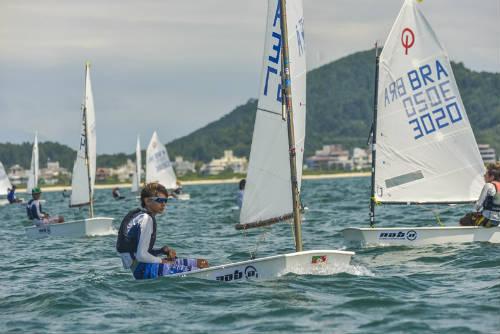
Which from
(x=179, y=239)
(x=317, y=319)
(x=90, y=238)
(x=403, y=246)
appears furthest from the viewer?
(x=90, y=238)

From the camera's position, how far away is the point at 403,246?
1972 centimetres

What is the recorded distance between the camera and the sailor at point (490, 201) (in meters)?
19.6

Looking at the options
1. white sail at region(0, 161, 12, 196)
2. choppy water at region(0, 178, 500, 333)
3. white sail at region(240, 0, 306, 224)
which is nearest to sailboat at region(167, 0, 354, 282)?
white sail at region(240, 0, 306, 224)

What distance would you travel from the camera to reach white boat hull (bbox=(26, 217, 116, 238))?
29.0 metres

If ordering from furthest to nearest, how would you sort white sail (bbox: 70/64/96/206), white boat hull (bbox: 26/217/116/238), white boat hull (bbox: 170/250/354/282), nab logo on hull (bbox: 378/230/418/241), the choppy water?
white sail (bbox: 70/64/96/206), white boat hull (bbox: 26/217/116/238), nab logo on hull (bbox: 378/230/418/241), white boat hull (bbox: 170/250/354/282), the choppy water

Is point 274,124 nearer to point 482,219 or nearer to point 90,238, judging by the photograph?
point 482,219

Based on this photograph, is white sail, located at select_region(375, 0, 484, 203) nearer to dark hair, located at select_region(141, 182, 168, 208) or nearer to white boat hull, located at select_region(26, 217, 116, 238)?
dark hair, located at select_region(141, 182, 168, 208)

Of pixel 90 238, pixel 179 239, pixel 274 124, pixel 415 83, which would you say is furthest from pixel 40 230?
pixel 274 124

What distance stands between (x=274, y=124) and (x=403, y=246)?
615 centimetres

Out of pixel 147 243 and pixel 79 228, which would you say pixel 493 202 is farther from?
pixel 79 228

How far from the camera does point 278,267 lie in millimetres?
14070

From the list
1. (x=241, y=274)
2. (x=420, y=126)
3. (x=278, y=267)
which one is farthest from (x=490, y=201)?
(x=241, y=274)

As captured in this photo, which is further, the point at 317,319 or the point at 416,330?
the point at 317,319

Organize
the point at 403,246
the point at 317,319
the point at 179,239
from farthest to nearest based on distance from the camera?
1. the point at 179,239
2. the point at 403,246
3. the point at 317,319
